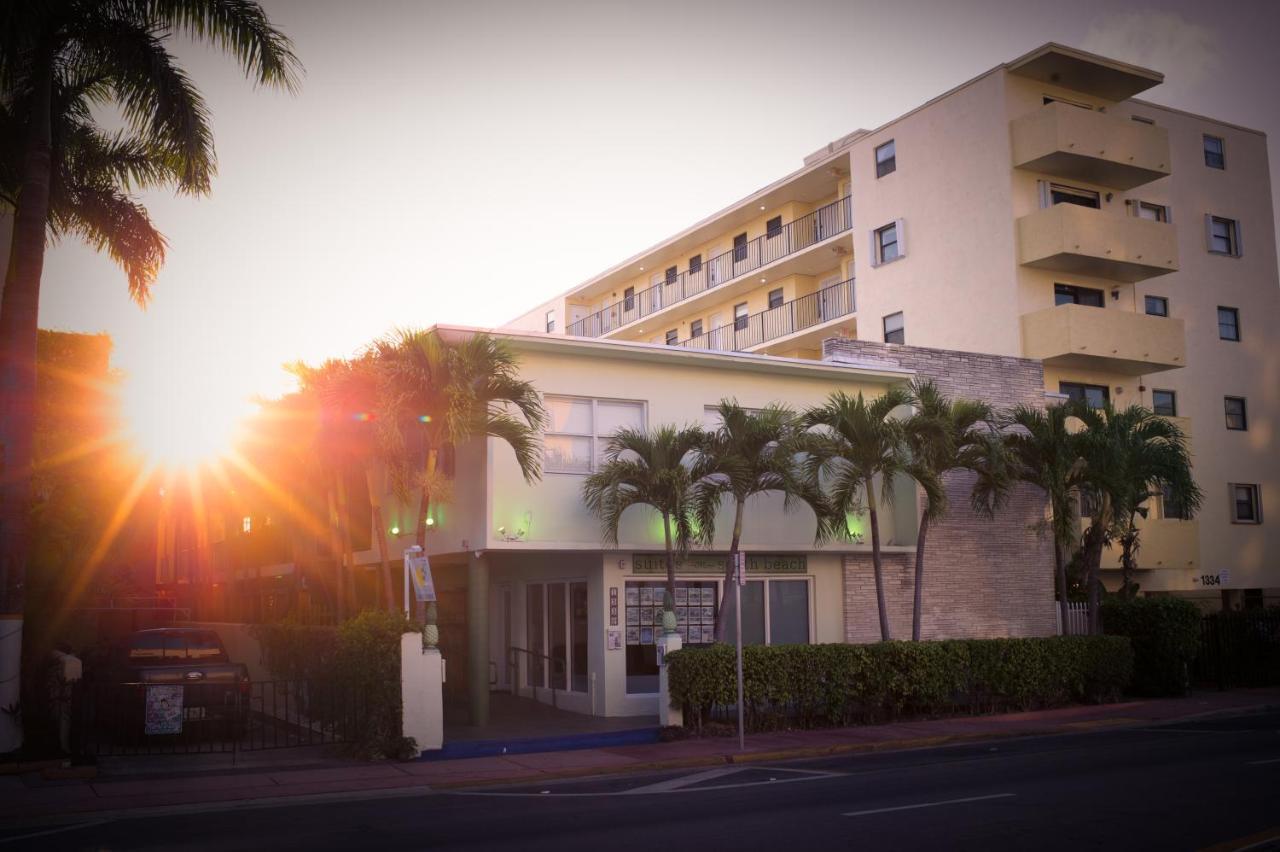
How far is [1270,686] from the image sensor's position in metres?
28.0

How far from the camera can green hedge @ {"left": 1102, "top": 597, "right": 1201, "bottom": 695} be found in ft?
83.8

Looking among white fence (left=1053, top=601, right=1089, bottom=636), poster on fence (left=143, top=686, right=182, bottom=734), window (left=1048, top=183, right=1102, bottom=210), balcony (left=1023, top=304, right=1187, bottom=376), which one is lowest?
poster on fence (left=143, top=686, right=182, bottom=734)

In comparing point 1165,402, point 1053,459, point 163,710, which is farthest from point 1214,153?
point 163,710

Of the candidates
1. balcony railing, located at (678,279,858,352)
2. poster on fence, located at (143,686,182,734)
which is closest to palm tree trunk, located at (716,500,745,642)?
poster on fence, located at (143,686,182,734)

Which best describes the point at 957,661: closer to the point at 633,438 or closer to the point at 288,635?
the point at 633,438

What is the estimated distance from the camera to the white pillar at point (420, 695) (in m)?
17.1

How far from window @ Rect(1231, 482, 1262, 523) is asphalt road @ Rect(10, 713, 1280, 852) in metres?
24.3

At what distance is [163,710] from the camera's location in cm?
1798

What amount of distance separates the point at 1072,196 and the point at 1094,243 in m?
2.76

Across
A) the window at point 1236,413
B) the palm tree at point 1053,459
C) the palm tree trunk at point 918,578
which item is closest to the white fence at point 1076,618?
the palm tree at point 1053,459

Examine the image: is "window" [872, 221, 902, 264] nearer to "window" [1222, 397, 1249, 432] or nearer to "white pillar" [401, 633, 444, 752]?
"window" [1222, 397, 1249, 432]

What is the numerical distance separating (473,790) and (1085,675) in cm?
1451

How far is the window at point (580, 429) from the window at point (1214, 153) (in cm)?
2753

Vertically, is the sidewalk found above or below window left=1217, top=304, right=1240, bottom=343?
below
